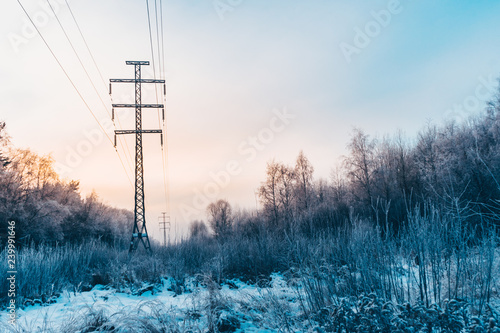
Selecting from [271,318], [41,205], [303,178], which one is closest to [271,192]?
[303,178]

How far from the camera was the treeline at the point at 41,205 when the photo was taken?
21094 millimetres

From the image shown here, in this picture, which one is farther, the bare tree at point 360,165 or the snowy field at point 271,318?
the bare tree at point 360,165

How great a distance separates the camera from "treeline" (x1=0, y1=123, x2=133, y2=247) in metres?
21.1

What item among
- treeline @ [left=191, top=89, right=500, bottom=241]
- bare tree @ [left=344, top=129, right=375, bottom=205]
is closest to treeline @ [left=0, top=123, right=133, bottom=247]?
treeline @ [left=191, top=89, right=500, bottom=241]

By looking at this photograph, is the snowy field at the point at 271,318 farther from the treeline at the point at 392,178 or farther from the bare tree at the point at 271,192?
the bare tree at the point at 271,192

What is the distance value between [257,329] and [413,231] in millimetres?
3235

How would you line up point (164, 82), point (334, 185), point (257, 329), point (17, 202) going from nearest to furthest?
point (257, 329), point (164, 82), point (17, 202), point (334, 185)

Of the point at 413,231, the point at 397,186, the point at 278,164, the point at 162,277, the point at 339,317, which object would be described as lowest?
the point at 162,277

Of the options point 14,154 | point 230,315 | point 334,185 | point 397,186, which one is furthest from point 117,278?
point 334,185

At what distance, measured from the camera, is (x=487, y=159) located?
19.6 m

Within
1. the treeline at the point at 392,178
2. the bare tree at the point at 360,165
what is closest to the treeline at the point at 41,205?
the treeline at the point at 392,178

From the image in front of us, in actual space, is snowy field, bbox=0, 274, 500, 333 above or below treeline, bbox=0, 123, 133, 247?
below

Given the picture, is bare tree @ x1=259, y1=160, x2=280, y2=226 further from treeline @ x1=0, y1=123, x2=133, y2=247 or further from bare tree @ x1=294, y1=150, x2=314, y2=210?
treeline @ x1=0, y1=123, x2=133, y2=247

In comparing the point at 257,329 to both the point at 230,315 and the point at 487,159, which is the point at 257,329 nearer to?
the point at 230,315
